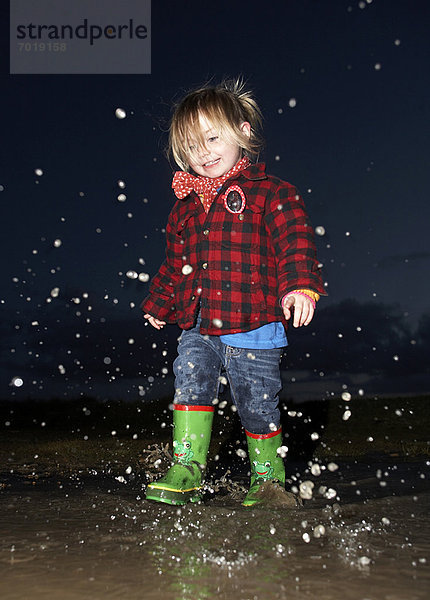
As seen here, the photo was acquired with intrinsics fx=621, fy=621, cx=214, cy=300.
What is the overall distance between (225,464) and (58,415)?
243 inches

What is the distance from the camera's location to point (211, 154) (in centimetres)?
306

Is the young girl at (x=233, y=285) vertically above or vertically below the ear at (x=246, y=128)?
below

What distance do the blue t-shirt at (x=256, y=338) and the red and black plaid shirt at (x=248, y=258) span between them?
0.07m

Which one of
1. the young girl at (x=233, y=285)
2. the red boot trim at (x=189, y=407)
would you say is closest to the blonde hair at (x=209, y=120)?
the young girl at (x=233, y=285)

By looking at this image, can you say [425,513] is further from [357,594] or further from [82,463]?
[82,463]

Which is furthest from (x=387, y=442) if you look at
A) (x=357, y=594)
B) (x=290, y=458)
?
(x=357, y=594)

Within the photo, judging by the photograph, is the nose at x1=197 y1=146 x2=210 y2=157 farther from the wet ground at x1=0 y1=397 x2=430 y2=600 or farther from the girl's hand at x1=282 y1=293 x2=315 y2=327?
the wet ground at x1=0 y1=397 x2=430 y2=600

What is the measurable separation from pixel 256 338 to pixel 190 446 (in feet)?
1.92

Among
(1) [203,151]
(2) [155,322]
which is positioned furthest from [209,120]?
(2) [155,322]

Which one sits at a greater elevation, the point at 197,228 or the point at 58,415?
the point at 197,228

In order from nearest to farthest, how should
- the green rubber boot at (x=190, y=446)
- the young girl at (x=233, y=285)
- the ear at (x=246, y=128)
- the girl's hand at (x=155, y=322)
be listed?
the green rubber boot at (x=190, y=446)
the young girl at (x=233, y=285)
the ear at (x=246, y=128)
the girl's hand at (x=155, y=322)

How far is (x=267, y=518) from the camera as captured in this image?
2.29 metres

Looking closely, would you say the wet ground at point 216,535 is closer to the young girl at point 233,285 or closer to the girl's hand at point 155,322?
the young girl at point 233,285

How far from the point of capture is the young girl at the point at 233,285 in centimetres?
285
